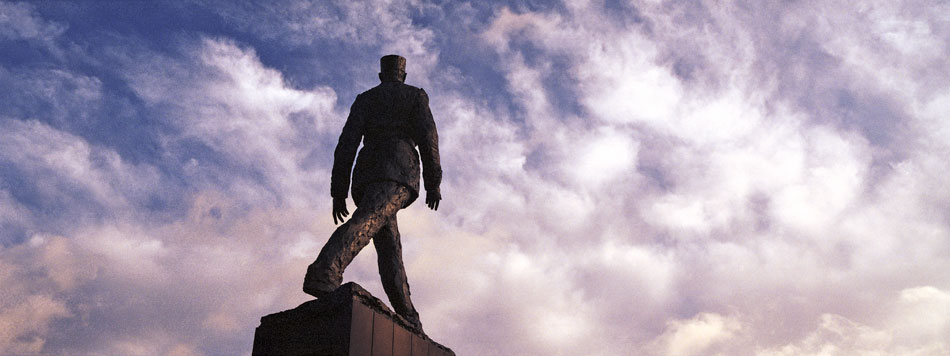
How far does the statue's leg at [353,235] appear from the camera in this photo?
4766mm

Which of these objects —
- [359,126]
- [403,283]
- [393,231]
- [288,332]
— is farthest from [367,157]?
[288,332]

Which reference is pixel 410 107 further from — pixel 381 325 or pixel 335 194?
pixel 381 325

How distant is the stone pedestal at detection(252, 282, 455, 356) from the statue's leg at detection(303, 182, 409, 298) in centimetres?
44

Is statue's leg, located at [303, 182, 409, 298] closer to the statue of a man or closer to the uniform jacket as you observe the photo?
the statue of a man

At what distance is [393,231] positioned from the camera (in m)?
6.00

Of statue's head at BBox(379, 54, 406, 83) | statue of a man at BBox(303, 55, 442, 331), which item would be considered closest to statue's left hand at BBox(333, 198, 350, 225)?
statue of a man at BBox(303, 55, 442, 331)

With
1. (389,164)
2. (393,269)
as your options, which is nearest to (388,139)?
(389,164)

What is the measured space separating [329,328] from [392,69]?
10.2 ft

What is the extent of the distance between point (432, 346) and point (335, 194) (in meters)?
1.54

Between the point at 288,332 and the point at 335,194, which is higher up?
the point at 335,194

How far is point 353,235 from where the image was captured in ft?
16.9

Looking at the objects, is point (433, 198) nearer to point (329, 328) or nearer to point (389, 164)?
point (389, 164)

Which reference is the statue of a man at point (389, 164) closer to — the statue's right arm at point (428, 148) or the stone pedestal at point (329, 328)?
the statue's right arm at point (428, 148)

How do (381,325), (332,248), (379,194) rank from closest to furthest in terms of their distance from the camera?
(381,325) → (332,248) → (379,194)
